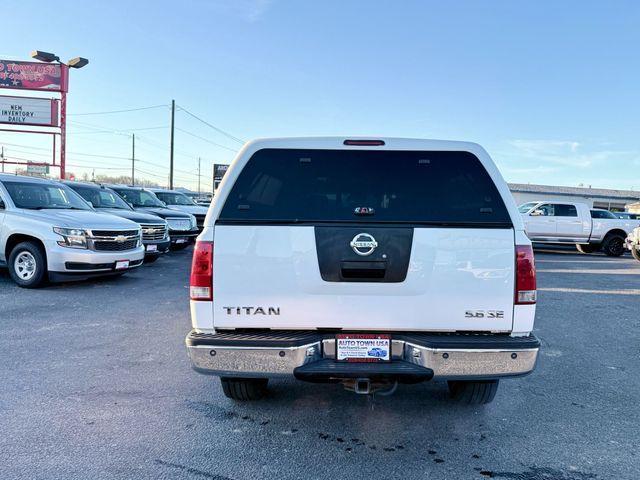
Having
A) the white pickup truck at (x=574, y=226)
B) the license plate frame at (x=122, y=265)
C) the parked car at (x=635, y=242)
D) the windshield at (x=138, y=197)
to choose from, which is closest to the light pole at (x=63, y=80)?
the windshield at (x=138, y=197)

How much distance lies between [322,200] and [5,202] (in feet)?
25.3

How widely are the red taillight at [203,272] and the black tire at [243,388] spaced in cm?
88

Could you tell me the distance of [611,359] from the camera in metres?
5.14

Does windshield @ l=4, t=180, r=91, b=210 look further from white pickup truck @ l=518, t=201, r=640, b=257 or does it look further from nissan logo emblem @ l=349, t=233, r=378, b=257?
white pickup truck @ l=518, t=201, r=640, b=257

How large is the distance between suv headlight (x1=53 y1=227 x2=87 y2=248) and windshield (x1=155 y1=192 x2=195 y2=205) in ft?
32.6

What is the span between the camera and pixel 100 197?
11.7 metres

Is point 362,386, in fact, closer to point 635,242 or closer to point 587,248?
point 635,242

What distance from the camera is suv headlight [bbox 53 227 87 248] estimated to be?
788 centimetres

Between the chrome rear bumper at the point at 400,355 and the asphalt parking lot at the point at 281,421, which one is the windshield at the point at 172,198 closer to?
the asphalt parking lot at the point at 281,421

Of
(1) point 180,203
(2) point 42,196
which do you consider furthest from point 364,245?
(1) point 180,203

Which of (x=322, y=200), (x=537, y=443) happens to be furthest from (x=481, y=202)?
(x=537, y=443)

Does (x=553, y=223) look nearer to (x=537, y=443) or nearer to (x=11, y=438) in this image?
(x=537, y=443)

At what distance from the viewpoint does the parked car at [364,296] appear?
288 cm

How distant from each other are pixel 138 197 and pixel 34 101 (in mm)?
11196
